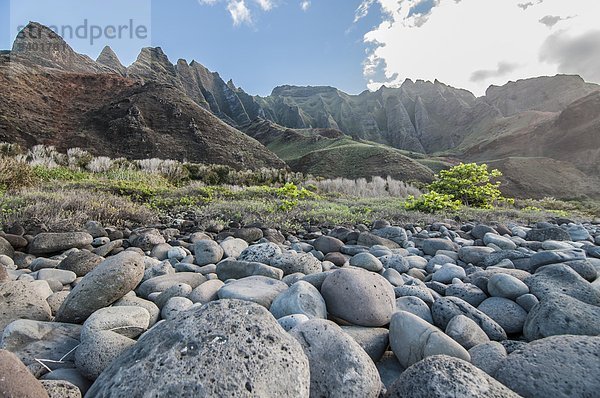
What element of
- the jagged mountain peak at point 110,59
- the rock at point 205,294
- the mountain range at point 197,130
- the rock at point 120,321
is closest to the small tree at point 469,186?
the rock at point 205,294

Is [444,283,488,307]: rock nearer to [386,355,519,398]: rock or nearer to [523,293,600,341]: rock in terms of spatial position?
[523,293,600,341]: rock

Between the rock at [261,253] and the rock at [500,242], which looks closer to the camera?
the rock at [261,253]

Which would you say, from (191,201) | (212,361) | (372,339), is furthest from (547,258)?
(191,201)

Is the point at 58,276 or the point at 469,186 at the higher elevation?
the point at 469,186

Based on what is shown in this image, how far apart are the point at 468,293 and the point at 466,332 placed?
3.00ft

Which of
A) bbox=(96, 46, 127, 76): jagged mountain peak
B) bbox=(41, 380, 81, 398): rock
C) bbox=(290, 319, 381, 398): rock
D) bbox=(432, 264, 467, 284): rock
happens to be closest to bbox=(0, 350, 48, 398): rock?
bbox=(41, 380, 81, 398): rock

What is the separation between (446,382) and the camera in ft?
3.83

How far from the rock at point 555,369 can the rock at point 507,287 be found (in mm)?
1040

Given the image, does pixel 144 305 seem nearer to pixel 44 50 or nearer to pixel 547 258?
pixel 547 258

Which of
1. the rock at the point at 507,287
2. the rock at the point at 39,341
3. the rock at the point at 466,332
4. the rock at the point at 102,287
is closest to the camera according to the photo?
the rock at the point at 39,341

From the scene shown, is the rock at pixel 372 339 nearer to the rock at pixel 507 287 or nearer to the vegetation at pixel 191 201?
the rock at pixel 507 287

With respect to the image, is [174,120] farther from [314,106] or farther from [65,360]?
[314,106]

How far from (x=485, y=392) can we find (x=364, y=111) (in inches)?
4708

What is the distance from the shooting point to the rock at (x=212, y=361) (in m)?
1.00
